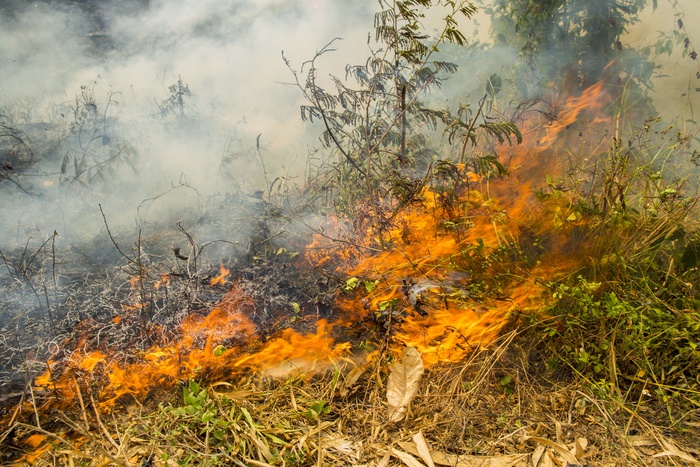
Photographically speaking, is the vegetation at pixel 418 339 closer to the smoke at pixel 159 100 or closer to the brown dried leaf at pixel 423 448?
the brown dried leaf at pixel 423 448

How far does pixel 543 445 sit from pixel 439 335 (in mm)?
773

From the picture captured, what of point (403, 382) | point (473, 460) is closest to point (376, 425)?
point (403, 382)

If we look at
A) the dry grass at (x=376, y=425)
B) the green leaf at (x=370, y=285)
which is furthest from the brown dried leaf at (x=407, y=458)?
the green leaf at (x=370, y=285)

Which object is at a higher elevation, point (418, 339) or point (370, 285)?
point (370, 285)

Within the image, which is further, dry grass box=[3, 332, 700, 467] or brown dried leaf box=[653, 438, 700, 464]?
dry grass box=[3, 332, 700, 467]

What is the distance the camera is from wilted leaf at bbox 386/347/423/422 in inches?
86.2

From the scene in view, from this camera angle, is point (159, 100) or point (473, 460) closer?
point (473, 460)

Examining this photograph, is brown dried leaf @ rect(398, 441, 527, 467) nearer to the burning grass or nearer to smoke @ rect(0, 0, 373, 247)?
the burning grass

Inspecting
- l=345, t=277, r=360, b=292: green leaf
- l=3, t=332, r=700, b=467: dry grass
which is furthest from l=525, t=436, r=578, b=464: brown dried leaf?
l=345, t=277, r=360, b=292: green leaf

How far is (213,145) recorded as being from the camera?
461 cm

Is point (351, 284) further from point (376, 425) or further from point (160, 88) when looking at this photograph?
point (160, 88)

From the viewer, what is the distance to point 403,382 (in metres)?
2.25

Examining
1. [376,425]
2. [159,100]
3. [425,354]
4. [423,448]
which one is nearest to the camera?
[423,448]

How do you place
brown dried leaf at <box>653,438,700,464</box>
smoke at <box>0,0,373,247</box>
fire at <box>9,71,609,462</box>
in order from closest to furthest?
brown dried leaf at <box>653,438,700,464</box> → fire at <box>9,71,609,462</box> → smoke at <box>0,0,373,247</box>
